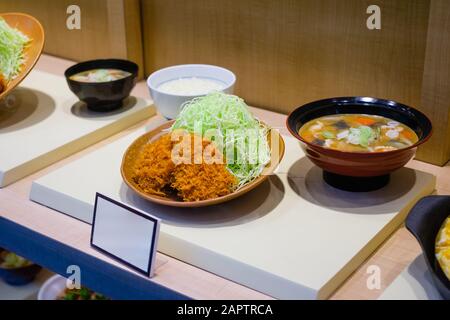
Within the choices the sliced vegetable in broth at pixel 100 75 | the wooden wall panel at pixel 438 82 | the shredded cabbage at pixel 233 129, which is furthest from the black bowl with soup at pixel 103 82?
the wooden wall panel at pixel 438 82

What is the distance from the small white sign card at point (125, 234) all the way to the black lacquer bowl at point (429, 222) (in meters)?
0.51

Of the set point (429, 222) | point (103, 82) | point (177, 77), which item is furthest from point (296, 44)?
point (429, 222)

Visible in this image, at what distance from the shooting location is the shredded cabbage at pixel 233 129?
1.53m

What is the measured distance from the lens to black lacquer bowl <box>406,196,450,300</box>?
4.09 ft

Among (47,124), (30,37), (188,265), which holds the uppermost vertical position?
(30,37)

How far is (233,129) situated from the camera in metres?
1.59

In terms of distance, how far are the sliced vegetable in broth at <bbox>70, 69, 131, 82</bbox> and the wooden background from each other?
19 cm

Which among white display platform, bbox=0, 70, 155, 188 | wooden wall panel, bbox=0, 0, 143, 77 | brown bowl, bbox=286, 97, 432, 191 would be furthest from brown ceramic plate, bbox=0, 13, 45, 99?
brown bowl, bbox=286, 97, 432, 191

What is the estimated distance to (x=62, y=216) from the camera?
1.62 metres

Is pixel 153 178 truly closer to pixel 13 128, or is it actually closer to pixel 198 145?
pixel 198 145

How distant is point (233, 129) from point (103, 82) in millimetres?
563

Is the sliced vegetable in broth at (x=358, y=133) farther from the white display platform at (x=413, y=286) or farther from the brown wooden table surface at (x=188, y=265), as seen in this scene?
the white display platform at (x=413, y=286)

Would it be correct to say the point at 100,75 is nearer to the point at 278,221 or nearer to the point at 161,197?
the point at 161,197

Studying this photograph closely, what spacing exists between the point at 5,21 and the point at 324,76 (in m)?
1.09
